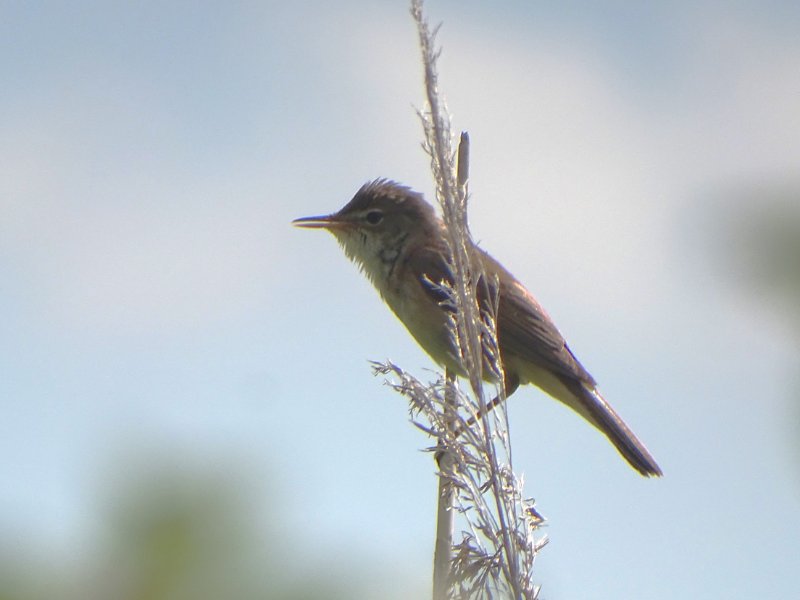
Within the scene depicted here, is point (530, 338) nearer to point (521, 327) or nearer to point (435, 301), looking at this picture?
point (521, 327)

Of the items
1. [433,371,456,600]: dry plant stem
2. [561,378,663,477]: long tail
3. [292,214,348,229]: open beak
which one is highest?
[292,214,348,229]: open beak

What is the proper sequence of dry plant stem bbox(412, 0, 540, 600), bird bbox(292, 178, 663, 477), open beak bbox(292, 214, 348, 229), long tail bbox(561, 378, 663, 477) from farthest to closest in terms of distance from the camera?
open beak bbox(292, 214, 348, 229) → bird bbox(292, 178, 663, 477) → long tail bbox(561, 378, 663, 477) → dry plant stem bbox(412, 0, 540, 600)

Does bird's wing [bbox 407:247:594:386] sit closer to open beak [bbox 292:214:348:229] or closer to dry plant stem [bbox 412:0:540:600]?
open beak [bbox 292:214:348:229]

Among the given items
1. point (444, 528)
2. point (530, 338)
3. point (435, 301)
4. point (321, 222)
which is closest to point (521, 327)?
point (530, 338)

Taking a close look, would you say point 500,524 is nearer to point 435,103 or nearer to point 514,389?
point 435,103

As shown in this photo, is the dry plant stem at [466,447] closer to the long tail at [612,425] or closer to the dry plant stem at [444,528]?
the dry plant stem at [444,528]

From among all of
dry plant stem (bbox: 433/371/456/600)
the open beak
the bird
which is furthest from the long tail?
dry plant stem (bbox: 433/371/456/600)

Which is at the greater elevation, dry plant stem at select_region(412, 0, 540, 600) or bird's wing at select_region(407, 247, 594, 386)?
bird's wing at select_region(407, 247, 594, 386)

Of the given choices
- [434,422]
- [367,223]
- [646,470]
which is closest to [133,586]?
[434,422]
